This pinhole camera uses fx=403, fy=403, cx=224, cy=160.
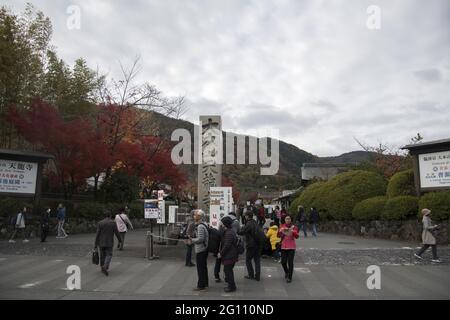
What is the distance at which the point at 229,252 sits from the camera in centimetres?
871

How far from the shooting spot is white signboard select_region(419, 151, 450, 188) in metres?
15.8

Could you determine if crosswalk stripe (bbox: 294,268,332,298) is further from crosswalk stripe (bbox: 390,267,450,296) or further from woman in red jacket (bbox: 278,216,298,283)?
crosswalk stripe (bbox: 390,267,450,296)

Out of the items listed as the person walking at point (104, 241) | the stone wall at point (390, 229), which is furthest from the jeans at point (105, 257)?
the stone wall at point (390, 229)

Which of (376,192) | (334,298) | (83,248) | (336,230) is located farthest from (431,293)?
(336,230)

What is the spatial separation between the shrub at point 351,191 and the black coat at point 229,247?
51.6 feet

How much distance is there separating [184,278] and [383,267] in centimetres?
552

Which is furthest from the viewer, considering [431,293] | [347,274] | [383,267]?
[383,267]

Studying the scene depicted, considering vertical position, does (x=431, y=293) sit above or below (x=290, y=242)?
below

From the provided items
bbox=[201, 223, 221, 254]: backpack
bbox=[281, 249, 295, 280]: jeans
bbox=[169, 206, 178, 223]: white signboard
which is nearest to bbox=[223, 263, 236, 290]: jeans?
bbox=[201, 223, 221, 254]: backpack

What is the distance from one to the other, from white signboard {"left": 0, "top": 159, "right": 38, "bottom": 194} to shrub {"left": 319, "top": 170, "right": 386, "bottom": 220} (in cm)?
1643

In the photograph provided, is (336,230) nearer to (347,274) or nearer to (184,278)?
(347,274)

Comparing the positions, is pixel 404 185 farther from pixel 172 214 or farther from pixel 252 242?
pixel 252 242

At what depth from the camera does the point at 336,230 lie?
24609 mm
